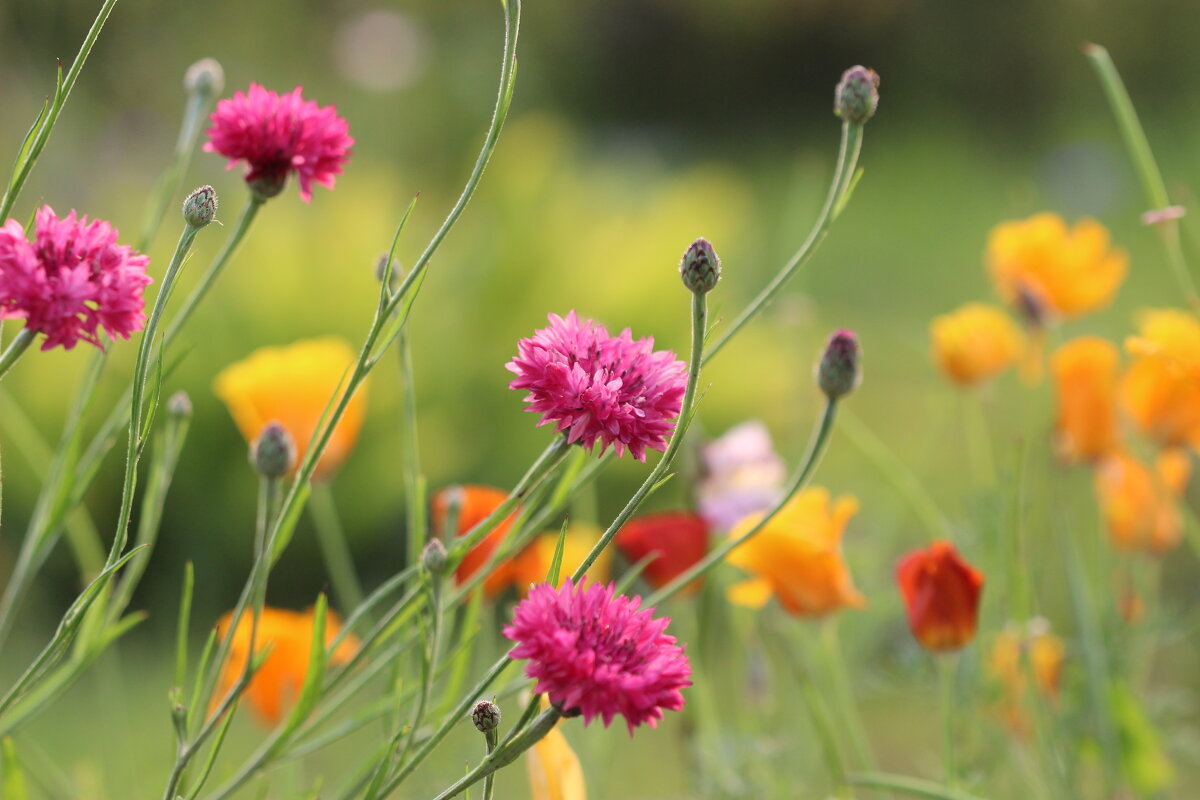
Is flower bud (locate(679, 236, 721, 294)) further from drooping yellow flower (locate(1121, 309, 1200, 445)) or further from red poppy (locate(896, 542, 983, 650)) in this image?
drooping yellow flower (locate(1121, 309, 1200, 445))

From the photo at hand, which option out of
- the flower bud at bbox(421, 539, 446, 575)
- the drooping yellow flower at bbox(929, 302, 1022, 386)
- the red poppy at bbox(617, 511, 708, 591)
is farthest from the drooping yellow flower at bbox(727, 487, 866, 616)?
the flower bud at bbox(421, 539, 446, 575)

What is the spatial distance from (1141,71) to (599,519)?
376 centimetres

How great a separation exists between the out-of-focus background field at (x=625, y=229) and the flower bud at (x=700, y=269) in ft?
0.21

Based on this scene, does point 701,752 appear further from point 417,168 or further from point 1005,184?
point 1005,184

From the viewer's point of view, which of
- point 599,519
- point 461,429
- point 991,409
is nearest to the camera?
point 461,429

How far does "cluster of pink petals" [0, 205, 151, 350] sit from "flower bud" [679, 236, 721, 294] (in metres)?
0.12

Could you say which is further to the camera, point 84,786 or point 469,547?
point 84,786

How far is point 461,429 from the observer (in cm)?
168

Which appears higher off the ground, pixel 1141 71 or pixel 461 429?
pixel 1141 71

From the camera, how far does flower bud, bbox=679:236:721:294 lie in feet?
0.98

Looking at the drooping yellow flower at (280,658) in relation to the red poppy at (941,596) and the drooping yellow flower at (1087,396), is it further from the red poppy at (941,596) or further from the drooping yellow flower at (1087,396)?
Answer: the drooping yellow flower at (1087,396)

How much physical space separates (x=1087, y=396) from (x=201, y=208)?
46 cm

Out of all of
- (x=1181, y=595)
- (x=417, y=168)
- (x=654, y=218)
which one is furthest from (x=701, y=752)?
(x=417, y=168)

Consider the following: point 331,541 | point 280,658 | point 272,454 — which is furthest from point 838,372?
point 331,541
